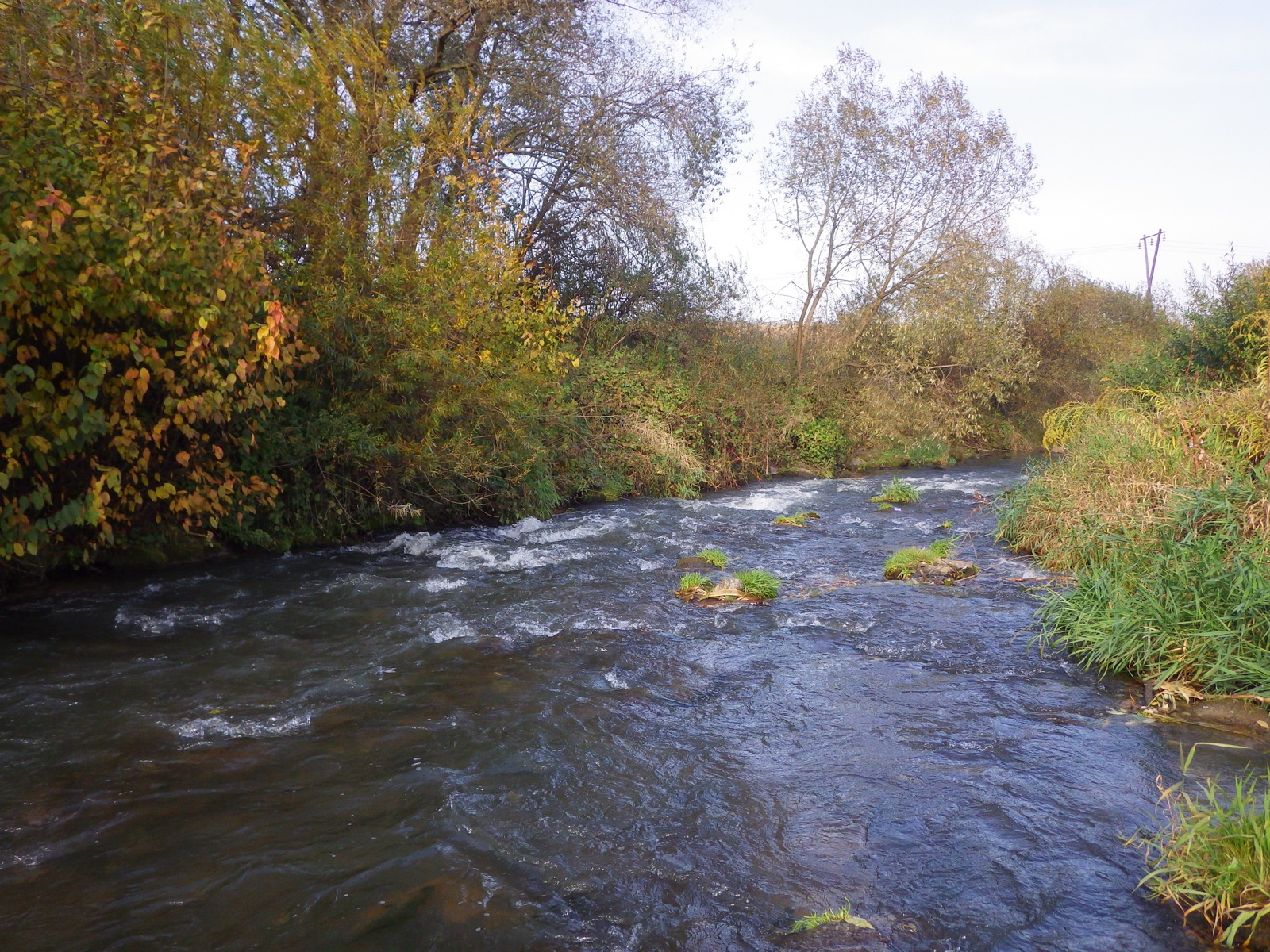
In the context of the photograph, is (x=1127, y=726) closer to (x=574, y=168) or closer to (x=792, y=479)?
(x=574, y=168)

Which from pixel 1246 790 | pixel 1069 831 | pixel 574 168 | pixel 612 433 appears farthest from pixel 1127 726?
pixel 574 168

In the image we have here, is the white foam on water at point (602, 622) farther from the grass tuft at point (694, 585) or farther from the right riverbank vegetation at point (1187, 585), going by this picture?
the right riverbank vegetation at point (1187, 585)

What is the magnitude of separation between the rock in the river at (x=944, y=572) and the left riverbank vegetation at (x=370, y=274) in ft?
18.1

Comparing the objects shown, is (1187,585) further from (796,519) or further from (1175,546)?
(796,519)

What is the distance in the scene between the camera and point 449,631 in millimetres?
8047

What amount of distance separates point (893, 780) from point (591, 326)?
14968 millimetres

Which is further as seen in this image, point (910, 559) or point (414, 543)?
point (414, 543)

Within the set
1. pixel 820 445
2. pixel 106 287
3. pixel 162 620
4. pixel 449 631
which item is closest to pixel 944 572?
pixel 449 631

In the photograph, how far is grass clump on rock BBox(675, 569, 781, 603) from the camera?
30.8 feet

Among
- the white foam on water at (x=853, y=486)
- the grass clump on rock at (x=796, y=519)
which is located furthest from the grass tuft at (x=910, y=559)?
the white foam on water at (x=853, y=486)

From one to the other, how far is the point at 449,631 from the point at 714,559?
4074mm

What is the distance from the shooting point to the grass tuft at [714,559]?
1091 cm

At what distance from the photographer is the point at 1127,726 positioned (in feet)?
19.3

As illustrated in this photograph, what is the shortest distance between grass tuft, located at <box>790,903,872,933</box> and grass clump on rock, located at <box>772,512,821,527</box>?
10.8 meters
